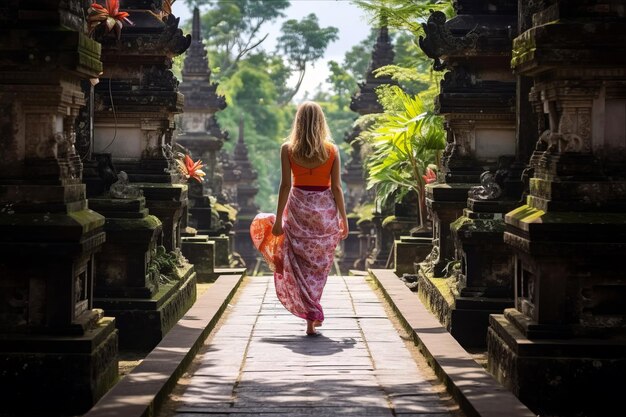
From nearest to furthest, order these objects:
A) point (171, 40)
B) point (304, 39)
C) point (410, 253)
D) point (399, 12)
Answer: point (171, 40), point (410, 253), point (399, 12), point (304, 39)

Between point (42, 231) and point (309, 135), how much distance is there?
3.31 meters

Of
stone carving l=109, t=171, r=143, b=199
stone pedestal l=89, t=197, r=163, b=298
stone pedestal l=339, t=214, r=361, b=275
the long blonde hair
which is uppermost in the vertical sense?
the long blonde hair

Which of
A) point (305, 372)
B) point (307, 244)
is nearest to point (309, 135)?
point (307, 244)

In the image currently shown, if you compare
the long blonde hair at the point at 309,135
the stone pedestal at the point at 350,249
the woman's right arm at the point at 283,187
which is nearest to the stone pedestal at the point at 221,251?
the woman's right arm at the point at 283,187

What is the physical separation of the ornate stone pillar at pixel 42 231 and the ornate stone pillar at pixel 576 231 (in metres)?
2.87

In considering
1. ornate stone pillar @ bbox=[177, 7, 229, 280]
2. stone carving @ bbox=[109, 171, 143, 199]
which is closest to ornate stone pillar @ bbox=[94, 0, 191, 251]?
stone carving @ bbox=[109, 171, 143, 199]

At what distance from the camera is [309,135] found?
402 inches

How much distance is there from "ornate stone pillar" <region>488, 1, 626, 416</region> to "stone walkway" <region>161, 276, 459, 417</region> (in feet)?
2.35

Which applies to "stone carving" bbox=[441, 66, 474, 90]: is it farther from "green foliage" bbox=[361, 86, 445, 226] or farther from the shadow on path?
the shadow on path

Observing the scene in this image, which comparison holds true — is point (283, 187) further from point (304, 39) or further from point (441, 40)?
point (304, 39)

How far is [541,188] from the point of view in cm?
800

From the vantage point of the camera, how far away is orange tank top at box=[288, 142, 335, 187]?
1026cm

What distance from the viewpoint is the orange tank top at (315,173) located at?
1026 centimetres

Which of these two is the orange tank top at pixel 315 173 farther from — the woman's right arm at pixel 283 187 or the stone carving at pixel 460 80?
the stone carving at pixel 460 80
